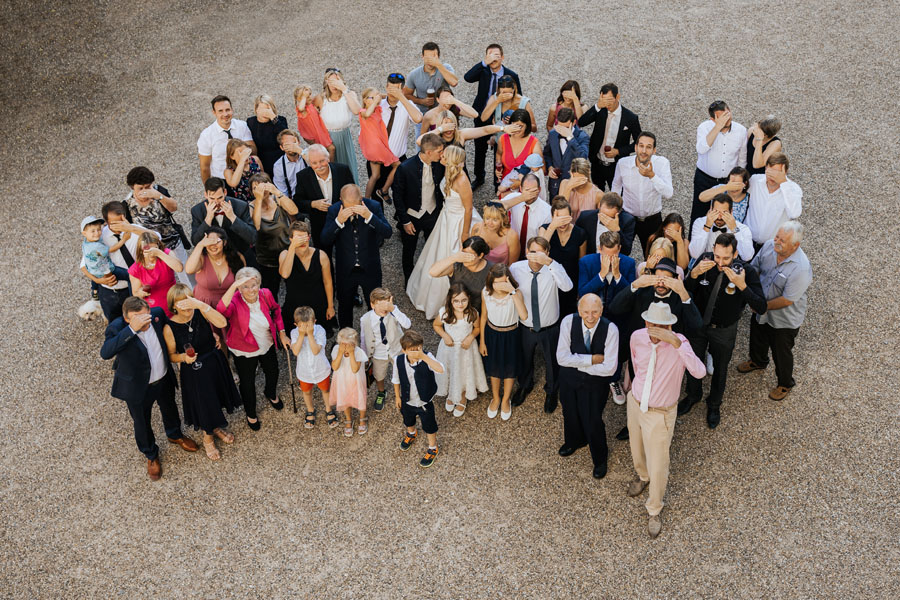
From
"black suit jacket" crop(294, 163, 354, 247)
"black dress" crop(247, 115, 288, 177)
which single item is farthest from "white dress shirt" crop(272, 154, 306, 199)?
"black dress" crop(247, 115, 288, 177)

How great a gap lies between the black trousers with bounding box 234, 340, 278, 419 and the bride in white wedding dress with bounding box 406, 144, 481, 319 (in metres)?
1.80

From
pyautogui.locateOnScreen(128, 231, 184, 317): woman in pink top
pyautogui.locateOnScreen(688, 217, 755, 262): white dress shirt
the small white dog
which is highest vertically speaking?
pyautogui.locateOnScreen(128, 231, 184, 317): woman in pink top

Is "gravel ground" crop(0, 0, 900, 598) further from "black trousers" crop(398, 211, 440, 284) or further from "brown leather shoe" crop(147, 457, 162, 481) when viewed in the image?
"black trousers" crop(398, 211, 440, 284)

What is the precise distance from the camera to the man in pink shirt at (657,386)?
6.41m

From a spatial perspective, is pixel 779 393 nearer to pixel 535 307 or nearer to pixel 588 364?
pixel 588 364

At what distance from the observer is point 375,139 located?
9.71 metres

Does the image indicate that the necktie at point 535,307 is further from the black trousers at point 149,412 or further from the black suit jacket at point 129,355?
the black trousers at point 149,412

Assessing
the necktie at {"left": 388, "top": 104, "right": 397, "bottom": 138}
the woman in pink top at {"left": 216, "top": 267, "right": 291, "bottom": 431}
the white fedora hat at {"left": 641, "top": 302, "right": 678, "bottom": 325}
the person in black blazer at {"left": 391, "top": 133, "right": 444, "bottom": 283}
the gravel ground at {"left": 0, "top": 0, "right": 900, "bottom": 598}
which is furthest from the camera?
the necktie at {"left": 388, "top": 104, "right": 397, "bottom": 138}

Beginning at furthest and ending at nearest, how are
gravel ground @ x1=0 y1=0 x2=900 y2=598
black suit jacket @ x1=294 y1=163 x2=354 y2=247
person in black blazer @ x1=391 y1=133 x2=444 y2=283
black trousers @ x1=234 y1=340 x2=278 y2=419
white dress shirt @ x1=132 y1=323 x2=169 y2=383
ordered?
black suit jacket @ x1=294 y1=163 x2=354 y2=247
person in black blazer @ x1=391 y1=133 x2=444 y2=283
black trousers @ x1=234 y1=340 x2=278 y2=419
white dress shirt @ x1=132 y1=323 x2=169 y2=383
gravel ground @ x1=0 y1=0 x2=900 y2=598

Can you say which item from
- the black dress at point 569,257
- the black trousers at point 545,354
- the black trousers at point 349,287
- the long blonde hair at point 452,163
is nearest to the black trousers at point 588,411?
the black trousers at point 545,354

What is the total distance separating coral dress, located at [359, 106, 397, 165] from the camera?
380 inches

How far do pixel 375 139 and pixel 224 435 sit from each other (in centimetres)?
406

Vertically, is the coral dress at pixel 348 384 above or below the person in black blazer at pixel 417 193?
below

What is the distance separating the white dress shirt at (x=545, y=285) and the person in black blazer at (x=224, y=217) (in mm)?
2796
